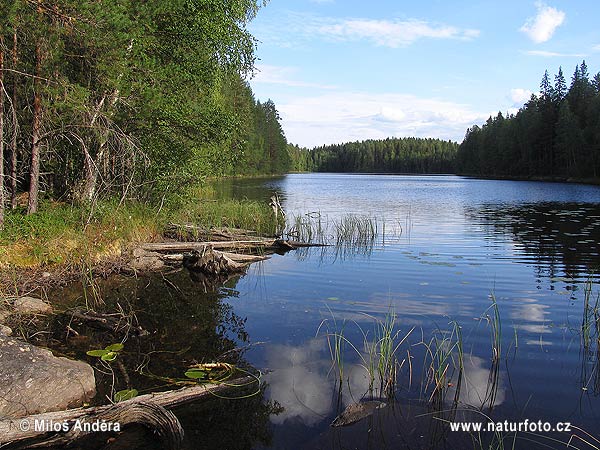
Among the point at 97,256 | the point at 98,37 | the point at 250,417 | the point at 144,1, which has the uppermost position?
the point at 144,1

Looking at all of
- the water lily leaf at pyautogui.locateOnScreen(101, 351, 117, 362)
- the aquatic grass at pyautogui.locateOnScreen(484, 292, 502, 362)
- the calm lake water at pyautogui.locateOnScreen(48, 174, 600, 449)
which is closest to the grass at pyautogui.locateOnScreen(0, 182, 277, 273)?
the calm lake water at pyautogui.locateOnScreen(48, 174, 600, 449)

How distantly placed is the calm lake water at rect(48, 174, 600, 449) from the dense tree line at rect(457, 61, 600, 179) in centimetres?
5901

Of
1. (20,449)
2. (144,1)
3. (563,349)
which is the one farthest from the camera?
(144,1)

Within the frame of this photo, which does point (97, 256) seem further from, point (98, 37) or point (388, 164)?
point (388, 164)

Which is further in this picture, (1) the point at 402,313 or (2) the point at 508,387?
(1) the point at 402,313

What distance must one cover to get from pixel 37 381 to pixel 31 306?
372cm

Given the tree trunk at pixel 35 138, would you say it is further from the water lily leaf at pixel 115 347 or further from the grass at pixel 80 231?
the water lily leaf at pixel 115 347

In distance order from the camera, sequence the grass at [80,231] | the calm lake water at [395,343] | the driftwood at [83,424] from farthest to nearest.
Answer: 1. the grass at [80,231]
2. the calm lake water at [395,343]
3. the driftwood at [83,424]

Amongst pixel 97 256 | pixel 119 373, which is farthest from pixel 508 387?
pixel 97 256

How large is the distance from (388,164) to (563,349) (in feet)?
611

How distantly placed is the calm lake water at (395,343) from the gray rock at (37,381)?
2.27 ft

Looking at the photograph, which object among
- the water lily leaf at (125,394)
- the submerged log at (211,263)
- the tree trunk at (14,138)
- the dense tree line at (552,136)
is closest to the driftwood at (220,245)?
the submerged log at (211,263)

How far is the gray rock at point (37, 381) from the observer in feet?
16.9

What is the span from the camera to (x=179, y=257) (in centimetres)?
1406
